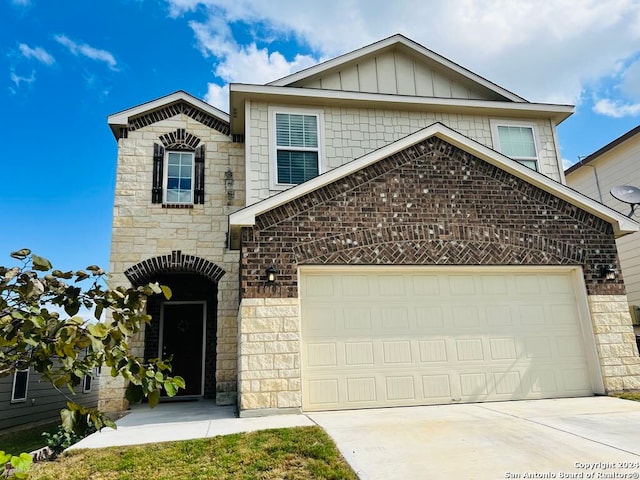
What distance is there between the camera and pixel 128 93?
13602 millimetres

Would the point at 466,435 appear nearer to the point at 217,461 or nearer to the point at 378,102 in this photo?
the point at 217,461

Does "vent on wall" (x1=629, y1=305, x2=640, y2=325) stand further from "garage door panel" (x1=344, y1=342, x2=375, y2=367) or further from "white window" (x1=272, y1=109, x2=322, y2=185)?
"white window" (x1=272, y1=109, x2=322, y2=185)

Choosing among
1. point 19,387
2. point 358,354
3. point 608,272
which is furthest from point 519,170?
point 19,387

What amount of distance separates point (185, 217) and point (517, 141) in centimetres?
824

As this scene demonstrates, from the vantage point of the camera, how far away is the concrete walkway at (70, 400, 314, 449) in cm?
605

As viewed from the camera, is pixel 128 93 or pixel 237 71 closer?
pixel 237 71

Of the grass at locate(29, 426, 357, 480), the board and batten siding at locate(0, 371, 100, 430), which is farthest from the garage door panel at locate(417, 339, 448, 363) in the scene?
the board and batten siding at locate(0, 371, 100, 430)

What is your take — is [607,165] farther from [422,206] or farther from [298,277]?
[298,277]

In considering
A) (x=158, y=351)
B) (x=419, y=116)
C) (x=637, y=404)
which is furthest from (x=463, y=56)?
(x=158, y=351)

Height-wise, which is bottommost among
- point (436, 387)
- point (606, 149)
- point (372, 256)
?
point (436, 387)

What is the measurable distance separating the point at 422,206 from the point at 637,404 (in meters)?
4.55

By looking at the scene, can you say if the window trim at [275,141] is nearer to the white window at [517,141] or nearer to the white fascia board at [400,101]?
the white fascia board at [400,101]

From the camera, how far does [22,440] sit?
10.0 m

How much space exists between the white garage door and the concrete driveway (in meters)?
0.54
